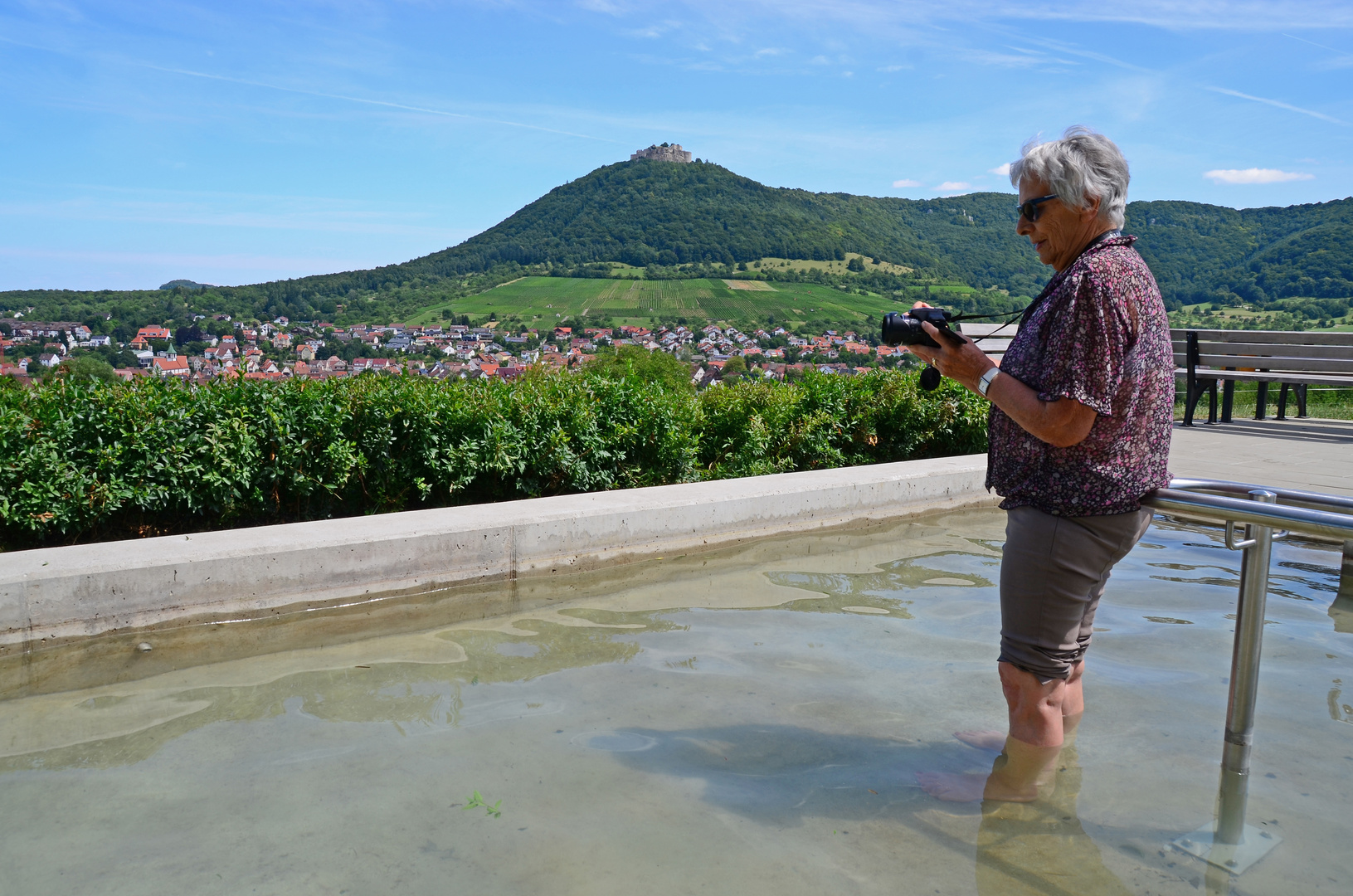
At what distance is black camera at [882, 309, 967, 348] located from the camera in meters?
2.23

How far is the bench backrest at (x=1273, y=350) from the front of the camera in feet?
30.8

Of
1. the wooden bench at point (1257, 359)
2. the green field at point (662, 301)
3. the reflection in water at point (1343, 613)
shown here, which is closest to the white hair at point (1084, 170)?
the reflection in water at point (1343, 613)

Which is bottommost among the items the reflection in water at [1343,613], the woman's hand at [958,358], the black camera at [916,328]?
the reflection in water at [1343,613]

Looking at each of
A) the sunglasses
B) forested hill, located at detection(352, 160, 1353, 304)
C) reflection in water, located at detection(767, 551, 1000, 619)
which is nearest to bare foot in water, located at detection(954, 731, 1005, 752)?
reflection in water, located at detection(767, 551, 1000, 619)

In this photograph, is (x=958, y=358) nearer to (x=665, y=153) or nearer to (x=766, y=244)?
(x=766, y=244)

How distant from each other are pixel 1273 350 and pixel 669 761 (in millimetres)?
9903

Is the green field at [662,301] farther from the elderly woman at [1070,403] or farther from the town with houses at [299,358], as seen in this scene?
the elderly woman at [1070,403]

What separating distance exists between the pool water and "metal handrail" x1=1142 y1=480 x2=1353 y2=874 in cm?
6

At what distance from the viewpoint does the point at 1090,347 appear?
80.0 inches

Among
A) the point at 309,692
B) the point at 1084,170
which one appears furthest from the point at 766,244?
the point at 1084,170

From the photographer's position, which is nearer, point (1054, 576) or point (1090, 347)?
point (1090, 347)

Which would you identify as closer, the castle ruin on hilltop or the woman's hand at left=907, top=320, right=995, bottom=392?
the woman's hand at left=907, top=320, right=995, bottom=392

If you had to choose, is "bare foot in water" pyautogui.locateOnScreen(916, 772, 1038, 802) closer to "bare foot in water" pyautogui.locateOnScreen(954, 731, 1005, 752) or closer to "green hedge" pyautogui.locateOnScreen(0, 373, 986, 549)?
"bare foot in water" pyautogui.locateOnScreen(954, 731, 1005, 752)

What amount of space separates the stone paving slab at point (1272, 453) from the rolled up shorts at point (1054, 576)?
4.03m
